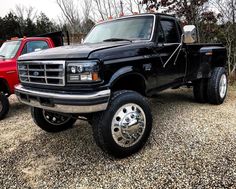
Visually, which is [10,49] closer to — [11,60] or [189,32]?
[11,60]

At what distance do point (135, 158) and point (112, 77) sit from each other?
1123 millimetres

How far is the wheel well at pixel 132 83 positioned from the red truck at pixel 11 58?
9.22 ft

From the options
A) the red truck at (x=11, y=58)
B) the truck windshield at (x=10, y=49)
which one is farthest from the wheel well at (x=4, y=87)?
the truck windshield at (x=10, y=49)

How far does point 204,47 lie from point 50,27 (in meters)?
27.9

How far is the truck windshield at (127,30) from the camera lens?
4110 mm

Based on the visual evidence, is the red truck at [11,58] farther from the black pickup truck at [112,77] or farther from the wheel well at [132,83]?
the wheel well at [132,83]

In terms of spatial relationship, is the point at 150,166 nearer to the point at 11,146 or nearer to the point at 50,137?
the point at 50,137

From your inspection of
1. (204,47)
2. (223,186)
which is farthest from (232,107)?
(223,186)

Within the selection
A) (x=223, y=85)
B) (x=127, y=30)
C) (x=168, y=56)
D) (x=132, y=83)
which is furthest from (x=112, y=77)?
(x=223, y=85)

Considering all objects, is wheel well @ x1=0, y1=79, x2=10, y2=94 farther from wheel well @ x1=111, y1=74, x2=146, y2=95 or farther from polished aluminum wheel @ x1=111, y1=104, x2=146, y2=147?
polished aluminum wheel @ x1=111, y1=104, x2=146, y2=147

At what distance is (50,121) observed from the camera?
444cm

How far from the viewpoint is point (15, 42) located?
6598 mm

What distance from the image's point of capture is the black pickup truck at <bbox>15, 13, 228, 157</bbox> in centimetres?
302

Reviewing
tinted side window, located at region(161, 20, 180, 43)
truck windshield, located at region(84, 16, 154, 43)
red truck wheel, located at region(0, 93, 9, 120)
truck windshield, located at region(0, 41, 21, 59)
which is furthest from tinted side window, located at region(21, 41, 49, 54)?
tinted side window, located at region(161, 20, 180, 43)
